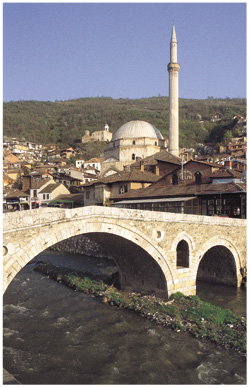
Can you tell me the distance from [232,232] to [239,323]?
516 cm

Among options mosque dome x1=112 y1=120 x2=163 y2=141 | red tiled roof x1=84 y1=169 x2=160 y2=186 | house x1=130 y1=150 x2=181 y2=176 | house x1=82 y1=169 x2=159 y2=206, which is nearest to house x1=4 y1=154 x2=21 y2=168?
mosque dome x1=112 y1=120 x2=163 y2=141

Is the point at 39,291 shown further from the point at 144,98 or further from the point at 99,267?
the point at 144,98

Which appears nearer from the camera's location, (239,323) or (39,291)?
(239,323)

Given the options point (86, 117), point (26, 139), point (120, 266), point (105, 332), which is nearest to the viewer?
point (105, 332)

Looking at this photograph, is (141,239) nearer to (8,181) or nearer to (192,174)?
(192,174)

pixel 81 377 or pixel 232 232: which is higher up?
pixel 232 232

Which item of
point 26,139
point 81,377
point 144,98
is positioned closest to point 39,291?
point 81,377

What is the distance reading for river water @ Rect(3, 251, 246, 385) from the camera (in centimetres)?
834

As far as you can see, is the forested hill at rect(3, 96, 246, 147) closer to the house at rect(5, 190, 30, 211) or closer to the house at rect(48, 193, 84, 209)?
the house at rect(5, 190, 30, 211)

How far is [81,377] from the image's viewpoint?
8273 millimetres

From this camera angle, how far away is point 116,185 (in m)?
27.5

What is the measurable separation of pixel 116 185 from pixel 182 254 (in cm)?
1451

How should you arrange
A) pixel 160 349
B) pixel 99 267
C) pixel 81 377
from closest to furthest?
pixel 81 377
pixel 160 349
pixel 99 267

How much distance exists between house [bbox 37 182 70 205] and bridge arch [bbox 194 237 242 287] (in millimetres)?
24760
